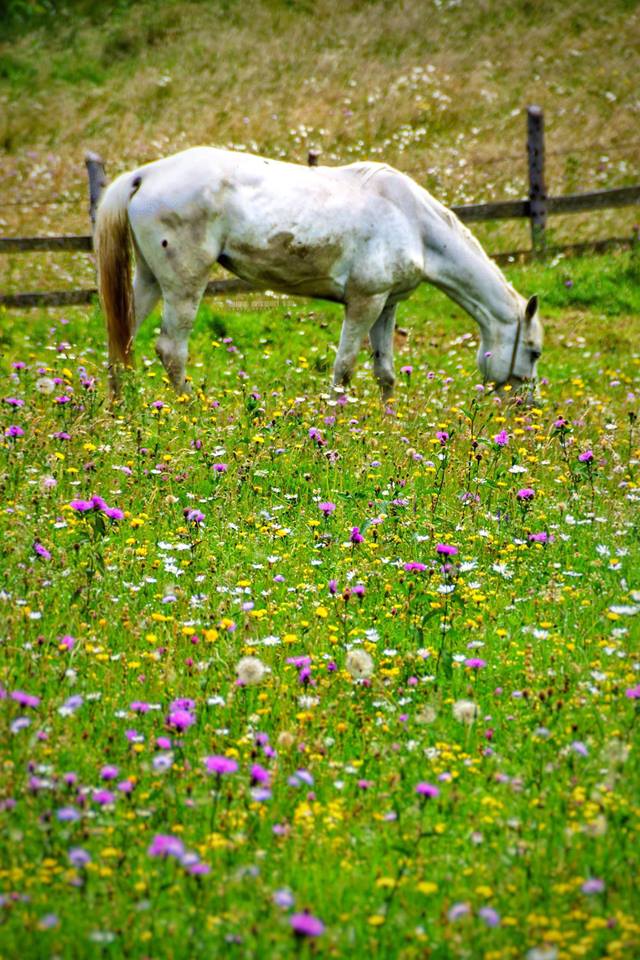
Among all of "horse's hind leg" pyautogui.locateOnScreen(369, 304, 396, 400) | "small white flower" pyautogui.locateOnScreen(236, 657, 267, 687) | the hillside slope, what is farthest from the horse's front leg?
the hillside slope

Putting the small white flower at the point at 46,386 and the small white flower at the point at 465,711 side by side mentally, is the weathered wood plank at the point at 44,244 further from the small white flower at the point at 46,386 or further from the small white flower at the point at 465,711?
the small white flower at the point at 465,711

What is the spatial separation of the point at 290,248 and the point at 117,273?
133 centimetres

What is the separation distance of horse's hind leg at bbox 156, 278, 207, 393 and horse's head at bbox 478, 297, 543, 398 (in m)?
2.53

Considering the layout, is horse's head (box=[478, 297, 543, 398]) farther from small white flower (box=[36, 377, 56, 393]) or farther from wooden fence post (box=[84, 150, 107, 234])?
wooden fence post (box=[84, 150, 107, 234])

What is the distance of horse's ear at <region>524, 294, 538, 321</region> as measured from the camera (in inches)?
359

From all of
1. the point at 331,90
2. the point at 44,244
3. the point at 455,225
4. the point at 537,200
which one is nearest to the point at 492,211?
the point at 537,200

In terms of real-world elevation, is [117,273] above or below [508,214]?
above

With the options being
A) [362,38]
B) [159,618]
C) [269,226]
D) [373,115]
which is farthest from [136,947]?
[362,38]

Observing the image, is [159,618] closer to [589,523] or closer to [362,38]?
[589,523]

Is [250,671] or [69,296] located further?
[69,296]

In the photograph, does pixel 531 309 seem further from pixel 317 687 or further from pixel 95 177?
pixel 95 177

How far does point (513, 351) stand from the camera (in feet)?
30.5

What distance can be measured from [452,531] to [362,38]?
21.7 meters

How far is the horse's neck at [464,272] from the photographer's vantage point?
9.04 m
